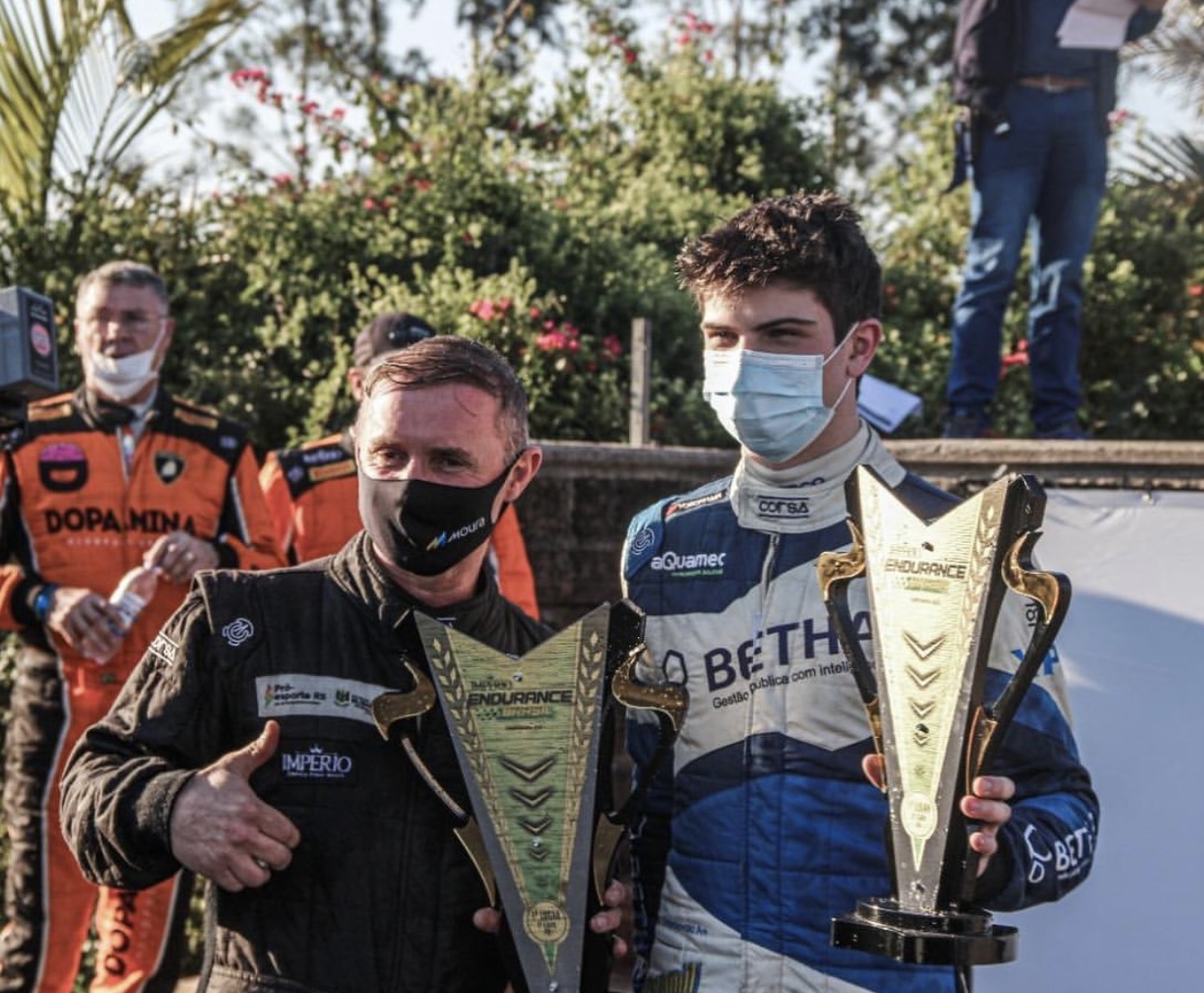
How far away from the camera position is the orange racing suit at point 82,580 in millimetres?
4250

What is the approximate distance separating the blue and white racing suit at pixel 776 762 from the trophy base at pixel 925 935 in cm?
14

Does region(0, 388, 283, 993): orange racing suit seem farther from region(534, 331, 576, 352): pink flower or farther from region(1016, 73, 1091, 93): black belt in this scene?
region(1016, 73, 1091, 93): black belt

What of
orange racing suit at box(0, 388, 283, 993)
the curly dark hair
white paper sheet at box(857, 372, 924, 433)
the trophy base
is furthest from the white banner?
orange racing suit at box(0, 388, 283, 993)

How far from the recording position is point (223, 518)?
4578 millimetres

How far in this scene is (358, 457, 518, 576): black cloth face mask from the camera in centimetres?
239

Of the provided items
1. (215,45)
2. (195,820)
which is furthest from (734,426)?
(215,45)

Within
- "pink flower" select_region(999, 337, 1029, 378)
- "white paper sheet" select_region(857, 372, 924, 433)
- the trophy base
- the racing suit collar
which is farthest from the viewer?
→ "pink flower" select_region(999, 337, 1029, 378)

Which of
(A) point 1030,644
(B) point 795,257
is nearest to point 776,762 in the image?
(A) point 1030,644

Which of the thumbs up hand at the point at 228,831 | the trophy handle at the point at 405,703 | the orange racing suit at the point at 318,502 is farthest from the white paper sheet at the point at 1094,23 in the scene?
the thumbs up hand at the point at 228,831

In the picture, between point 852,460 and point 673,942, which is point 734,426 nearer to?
point 852,460

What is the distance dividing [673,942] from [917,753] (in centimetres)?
54

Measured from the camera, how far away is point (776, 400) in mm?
2551

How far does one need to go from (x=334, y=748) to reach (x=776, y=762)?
0.63 meters

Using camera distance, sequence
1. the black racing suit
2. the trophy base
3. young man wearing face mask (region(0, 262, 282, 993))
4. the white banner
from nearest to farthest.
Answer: the trophy base
the black racing suit
the white banner
young man wearing face mask (region(0, 262, 282, 993))
